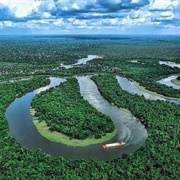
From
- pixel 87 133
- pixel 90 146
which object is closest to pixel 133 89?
pixel 87 133

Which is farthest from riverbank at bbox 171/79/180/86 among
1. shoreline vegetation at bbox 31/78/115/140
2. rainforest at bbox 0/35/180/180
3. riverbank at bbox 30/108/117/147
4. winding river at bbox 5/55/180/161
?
riverbank at bbox 30/108/117/147

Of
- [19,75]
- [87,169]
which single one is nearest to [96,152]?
[87,169]

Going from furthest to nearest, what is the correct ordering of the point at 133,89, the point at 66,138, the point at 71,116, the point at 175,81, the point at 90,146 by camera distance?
the point at 175,81
the point at 133,89
the point at 71,116
the point at 66,138
the point at 90,146

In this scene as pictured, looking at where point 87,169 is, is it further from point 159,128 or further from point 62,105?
point 62,105

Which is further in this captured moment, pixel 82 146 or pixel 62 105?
pixel 62 105

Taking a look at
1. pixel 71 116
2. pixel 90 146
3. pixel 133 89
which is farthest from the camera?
pixel 133 89

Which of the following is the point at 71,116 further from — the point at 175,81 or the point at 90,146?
the point at 175,81

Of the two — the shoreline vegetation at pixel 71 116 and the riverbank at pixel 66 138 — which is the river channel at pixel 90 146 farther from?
the shoreline vegetation at pixel 71 116

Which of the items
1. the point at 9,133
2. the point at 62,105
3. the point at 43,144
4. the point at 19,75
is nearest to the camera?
the point at 43,144
